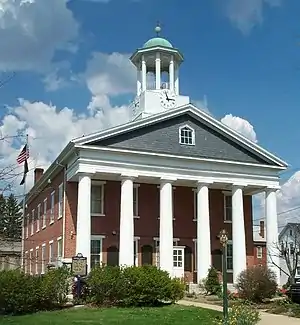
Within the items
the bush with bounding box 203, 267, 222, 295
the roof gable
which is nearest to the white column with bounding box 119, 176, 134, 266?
the roof gable

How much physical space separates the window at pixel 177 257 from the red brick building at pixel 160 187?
7 cm

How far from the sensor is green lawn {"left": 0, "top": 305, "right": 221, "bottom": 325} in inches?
723

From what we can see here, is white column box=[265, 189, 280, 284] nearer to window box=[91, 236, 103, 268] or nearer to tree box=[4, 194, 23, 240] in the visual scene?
window box=[91, 236, 103, 268]

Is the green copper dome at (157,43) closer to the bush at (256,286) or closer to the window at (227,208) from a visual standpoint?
the window at (227,208)

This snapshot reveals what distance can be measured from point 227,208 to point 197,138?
20.9 feet

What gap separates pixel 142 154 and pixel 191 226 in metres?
7.38

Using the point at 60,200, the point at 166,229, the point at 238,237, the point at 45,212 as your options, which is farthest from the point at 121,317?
the point at 45,212

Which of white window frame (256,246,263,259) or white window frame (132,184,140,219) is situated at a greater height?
white window frame (132,184,140,219)

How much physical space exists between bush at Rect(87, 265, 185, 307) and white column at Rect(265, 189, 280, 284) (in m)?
14.6

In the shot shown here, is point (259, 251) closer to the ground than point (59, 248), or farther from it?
closer to the ground

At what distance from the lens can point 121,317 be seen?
1961cm

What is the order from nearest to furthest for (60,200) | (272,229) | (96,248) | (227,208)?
(96,248)
(272,229)
(60,200)
(227,208)

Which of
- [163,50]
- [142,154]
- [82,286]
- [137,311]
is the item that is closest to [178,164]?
[142,154]

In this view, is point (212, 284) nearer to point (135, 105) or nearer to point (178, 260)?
point (178, 260)
